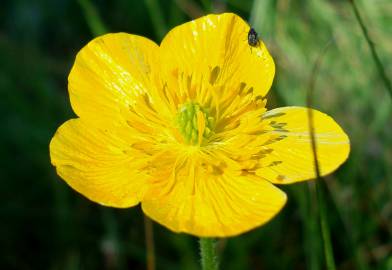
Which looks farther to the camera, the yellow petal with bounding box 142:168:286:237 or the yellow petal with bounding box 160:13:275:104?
the yellow petal with bounding box 160:13:275:104

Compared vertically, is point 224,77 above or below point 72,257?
above

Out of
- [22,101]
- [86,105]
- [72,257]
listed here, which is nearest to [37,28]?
[22,101]

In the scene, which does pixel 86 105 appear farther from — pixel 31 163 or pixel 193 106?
pixel 31 163

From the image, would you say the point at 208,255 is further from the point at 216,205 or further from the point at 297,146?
the point at 297,146

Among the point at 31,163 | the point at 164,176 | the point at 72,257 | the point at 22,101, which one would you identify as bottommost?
the point at 72,257

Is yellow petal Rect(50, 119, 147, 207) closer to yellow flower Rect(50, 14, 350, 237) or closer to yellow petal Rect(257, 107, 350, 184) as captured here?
yellow flower Rect(50, 14, 350, 237)

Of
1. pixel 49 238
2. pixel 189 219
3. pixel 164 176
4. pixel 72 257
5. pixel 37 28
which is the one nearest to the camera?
pixel 189 219

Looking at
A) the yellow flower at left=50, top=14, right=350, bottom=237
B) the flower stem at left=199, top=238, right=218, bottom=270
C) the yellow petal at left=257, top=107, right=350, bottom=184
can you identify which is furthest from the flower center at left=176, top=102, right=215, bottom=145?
the flower stem at left=199, top=238, right=218, bottom=270

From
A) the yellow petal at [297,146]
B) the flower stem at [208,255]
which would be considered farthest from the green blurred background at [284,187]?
the flower stem at [208,255]

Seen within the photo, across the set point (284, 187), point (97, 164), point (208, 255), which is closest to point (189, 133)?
point (97, 164)
